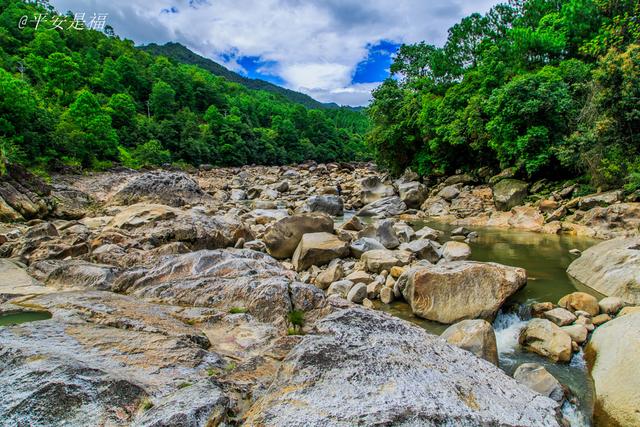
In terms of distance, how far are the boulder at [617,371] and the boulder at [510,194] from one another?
14791mm

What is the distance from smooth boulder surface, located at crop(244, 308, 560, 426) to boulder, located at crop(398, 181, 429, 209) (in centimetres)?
2035

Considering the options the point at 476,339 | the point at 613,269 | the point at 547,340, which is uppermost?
the point at 613,269

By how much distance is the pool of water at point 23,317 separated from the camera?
14.0 ft

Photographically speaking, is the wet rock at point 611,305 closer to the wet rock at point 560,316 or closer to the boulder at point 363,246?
the wet rock at point 560,316

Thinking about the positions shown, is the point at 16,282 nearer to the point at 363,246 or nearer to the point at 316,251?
the point at 316,251

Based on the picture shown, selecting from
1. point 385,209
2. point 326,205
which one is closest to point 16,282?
point 326,205

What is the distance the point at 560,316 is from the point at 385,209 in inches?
612

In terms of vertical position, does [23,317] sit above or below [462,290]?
below

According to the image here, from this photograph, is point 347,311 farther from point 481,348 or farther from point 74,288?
point 74,288

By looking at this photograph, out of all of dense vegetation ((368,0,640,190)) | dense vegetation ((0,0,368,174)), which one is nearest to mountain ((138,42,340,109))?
dense vegetation ((0,0,368,174))

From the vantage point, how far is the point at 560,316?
20.2 ft

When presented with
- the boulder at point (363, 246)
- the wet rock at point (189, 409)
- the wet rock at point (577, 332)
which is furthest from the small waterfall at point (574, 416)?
the boulder at point (363, 246)

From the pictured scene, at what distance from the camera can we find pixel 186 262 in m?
6.45

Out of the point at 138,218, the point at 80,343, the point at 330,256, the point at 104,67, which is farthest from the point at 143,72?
the point at 80,343
